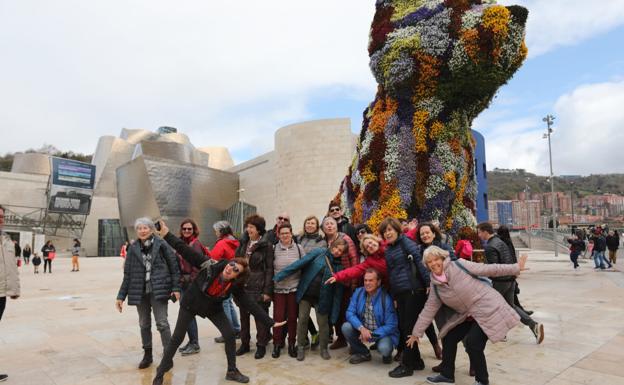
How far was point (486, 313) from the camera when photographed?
3396 millimetres

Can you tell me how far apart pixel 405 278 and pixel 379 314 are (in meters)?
0.47

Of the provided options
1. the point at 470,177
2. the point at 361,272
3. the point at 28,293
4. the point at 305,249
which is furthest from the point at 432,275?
the point at 28,293

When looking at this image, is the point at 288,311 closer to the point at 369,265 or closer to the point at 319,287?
the point at 319,287

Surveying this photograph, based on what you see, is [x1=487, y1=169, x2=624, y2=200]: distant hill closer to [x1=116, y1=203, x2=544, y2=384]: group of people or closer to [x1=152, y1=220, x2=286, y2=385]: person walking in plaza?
[x1=116, y1=203, x2=544, y2=384]: group of people

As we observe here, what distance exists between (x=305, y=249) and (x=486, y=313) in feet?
7.04

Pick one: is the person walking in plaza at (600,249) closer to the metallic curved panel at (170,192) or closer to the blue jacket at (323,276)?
the blue jacket at (323,276)

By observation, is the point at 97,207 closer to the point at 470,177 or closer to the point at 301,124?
the point at 301,124

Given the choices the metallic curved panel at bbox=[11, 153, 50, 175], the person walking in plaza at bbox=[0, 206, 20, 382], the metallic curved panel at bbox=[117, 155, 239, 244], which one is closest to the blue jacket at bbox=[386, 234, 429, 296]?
the person walking in plaza at bbox=[0, 206, 20, 382]

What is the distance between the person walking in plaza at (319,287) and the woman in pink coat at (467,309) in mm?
1111

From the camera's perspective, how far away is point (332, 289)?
15.2ft

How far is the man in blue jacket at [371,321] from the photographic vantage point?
4121mm

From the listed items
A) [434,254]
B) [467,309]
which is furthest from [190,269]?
[467,309]

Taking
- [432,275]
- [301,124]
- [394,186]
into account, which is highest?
[301,124]

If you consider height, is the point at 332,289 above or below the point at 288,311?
above
